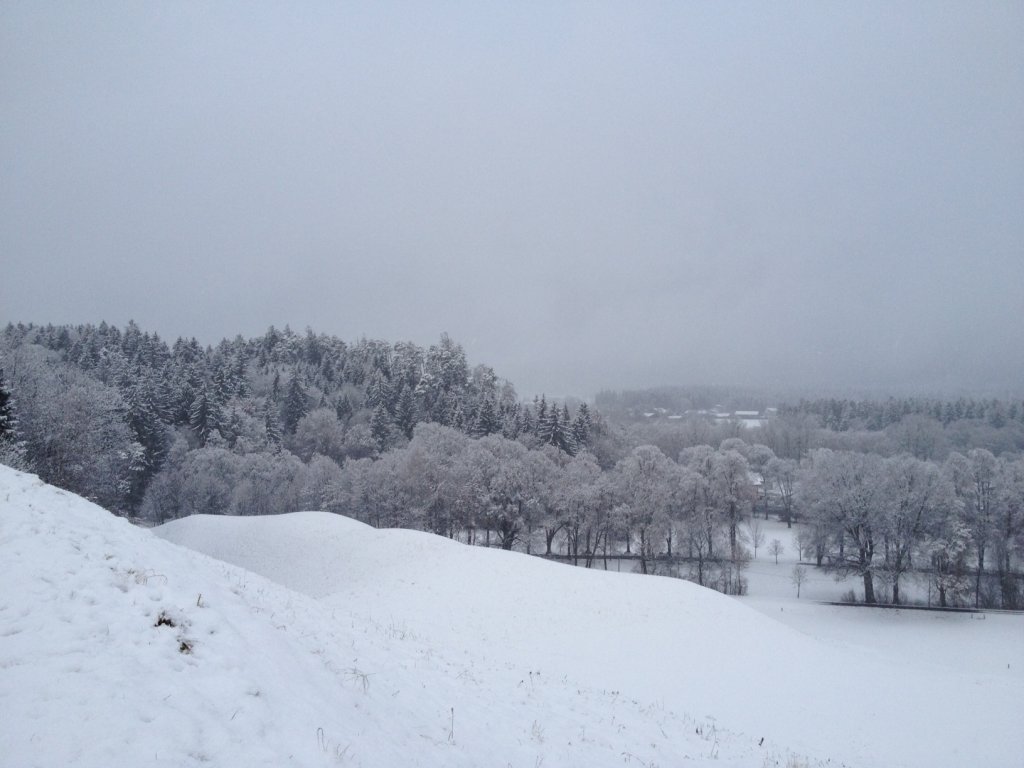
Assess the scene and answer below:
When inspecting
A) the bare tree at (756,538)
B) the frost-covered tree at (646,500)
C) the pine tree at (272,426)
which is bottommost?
the bare tree at (756,538)

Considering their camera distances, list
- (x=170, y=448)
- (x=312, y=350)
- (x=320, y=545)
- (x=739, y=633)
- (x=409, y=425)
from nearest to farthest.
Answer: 1. (x=739, y=633)
2. (x=320, y=545)
3. (x=170, y=448)
4. (x=409, y=425)
5. (x=312, y=350)

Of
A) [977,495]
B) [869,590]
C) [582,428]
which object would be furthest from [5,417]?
[977,495]

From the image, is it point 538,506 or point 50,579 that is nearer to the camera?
point 50,579

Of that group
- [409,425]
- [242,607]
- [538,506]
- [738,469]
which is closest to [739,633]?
[242,607]

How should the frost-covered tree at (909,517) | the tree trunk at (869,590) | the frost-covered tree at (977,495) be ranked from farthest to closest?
the frost-covered tree at (977,495)
the tree trunk at (869,590)
the frost-covered tree at (909,517)

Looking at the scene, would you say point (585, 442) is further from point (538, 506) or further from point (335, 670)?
point (335, 670)

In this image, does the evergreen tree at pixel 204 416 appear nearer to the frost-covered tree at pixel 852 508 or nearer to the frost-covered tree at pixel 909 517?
the frost-covered tree at pixel 852 508

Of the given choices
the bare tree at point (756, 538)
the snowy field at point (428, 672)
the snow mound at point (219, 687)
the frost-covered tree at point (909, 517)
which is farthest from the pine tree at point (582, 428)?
the snow mound at point (219, 687)

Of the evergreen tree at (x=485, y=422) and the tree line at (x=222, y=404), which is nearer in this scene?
the tree line at (x=222, y=404)

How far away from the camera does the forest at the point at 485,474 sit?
123 ft

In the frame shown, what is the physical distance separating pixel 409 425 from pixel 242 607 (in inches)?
3094

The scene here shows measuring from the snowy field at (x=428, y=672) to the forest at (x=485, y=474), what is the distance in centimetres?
1399

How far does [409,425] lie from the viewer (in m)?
86.1

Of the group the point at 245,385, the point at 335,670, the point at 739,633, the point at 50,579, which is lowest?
the point at 739,633
